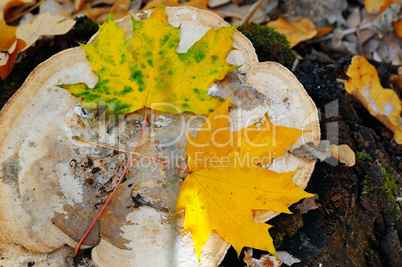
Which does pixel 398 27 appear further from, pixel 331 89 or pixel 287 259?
pixel 287 259

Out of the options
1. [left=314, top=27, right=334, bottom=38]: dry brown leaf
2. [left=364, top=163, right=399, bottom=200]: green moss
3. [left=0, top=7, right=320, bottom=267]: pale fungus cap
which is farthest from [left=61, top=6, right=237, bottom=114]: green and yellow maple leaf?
[left=314, top=27, right=334, bottom=38]: dry brown leaf

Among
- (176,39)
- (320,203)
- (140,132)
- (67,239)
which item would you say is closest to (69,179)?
(67,239)

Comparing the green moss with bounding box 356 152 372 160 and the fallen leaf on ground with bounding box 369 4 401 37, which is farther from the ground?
the fallen leaf on ground with bounding box 369 4 401 37

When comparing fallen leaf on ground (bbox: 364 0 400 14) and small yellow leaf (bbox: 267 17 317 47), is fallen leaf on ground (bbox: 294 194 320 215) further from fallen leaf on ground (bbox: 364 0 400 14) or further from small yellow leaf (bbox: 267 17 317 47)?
fallen leaf on ground (bbox: 364 0 400 14)

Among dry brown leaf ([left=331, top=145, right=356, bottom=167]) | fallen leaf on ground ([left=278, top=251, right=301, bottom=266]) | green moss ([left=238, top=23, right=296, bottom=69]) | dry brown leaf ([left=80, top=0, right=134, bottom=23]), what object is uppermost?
dry brown leaf ([left=80, top=0, right=134, bottom=23])

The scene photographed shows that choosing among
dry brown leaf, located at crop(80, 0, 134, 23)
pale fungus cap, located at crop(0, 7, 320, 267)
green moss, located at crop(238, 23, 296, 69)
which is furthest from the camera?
dry brown leaf, located at crop(80, 0, 134, 23)

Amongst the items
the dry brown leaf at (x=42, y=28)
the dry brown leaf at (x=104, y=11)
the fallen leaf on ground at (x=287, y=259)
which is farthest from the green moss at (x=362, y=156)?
the dry brown leaf at (x=104, y=11)

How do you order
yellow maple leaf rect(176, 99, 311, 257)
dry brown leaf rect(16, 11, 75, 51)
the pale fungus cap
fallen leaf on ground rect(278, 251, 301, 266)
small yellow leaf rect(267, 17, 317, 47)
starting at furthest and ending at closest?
small yellow leaf rect(267, 17, 317, 47)
dry brown leaf rect(16, 11, 75, 51)
fallen leaf on ground rect(278, 251, 301, 266)
the pale fungus cap
yellow maple leaf rect(176, 99, 311, 257)
